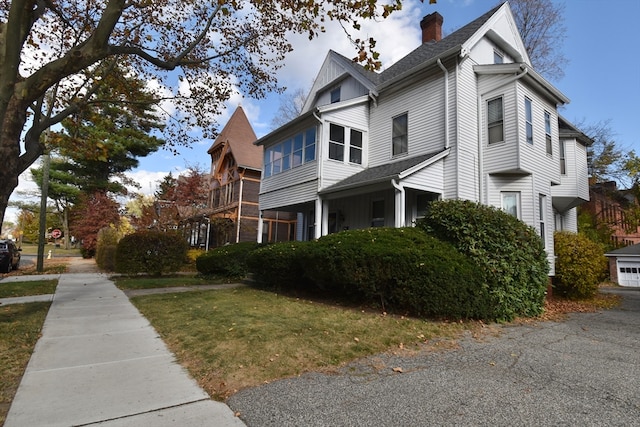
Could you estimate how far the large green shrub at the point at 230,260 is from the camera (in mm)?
13719

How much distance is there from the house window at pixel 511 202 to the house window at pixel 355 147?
532 centimetres

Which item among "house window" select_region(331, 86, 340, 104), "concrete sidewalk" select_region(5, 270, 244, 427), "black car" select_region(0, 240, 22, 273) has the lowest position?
"concrete sidewalk" select_region(5, 270, 244, 427)

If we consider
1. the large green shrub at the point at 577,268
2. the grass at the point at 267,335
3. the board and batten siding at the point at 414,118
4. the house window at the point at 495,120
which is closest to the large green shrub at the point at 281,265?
the grass at the point at 267,335

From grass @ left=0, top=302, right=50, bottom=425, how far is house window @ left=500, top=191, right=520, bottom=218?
12.2 meters

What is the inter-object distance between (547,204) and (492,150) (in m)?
2.72

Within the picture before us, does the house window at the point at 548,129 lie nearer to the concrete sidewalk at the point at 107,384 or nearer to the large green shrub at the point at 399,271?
the large green shrub at the point at 399,271

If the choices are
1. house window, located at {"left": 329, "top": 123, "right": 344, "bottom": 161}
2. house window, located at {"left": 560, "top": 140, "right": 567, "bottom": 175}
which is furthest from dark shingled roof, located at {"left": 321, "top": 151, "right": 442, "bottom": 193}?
house window, located at {"left": 560, "top": 140, "right": 567, "bottom": 175}

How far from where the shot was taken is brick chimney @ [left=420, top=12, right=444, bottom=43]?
56.0 ft

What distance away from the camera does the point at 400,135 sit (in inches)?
522

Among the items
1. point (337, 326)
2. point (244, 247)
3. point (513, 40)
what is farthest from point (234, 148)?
point (337, 326)

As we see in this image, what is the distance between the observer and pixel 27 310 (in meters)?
7.39

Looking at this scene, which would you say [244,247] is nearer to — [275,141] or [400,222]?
[275,141]

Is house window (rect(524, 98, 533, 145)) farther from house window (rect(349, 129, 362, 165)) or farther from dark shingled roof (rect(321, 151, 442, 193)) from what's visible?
house window (rect(349, 129, 362, 165))

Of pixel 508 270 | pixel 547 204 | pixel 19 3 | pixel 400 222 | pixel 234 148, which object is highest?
pixel 234 148
